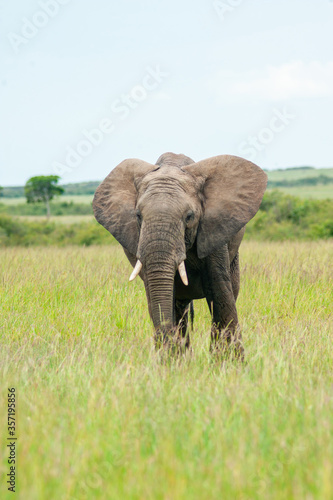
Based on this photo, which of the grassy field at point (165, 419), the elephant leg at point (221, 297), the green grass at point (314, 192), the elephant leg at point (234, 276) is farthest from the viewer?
the green grass at point (314, 192)

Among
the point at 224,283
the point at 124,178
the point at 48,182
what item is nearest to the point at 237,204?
the point at 224,283

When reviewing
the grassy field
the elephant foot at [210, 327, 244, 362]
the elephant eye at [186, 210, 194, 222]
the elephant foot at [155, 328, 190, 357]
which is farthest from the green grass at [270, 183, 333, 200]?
the elephant foot at [155, 328, 190, 357]

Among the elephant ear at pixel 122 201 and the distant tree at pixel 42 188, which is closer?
the elephant ear at pixel 122 201

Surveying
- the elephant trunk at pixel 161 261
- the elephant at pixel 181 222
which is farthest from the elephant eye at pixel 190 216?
the elephant trunk at pixel 161 261

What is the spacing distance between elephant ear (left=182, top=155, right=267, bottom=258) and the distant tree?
53159mm

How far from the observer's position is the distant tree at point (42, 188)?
57213 mm

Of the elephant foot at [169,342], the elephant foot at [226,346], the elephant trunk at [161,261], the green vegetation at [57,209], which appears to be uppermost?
the elephant trunk at [161,261]

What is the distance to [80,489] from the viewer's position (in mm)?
2404

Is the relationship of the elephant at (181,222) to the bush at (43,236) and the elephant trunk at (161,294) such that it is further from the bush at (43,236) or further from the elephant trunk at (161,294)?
the bush at (43,236)

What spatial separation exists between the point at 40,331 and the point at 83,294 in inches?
63.2

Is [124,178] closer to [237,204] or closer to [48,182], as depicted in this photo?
[237,204]

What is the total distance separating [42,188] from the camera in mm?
58344

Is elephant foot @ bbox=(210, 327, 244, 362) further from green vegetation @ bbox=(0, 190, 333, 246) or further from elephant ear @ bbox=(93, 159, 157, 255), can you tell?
green vegetation @ bbox=(0, 190, 333, 246)

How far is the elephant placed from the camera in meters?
4.27
